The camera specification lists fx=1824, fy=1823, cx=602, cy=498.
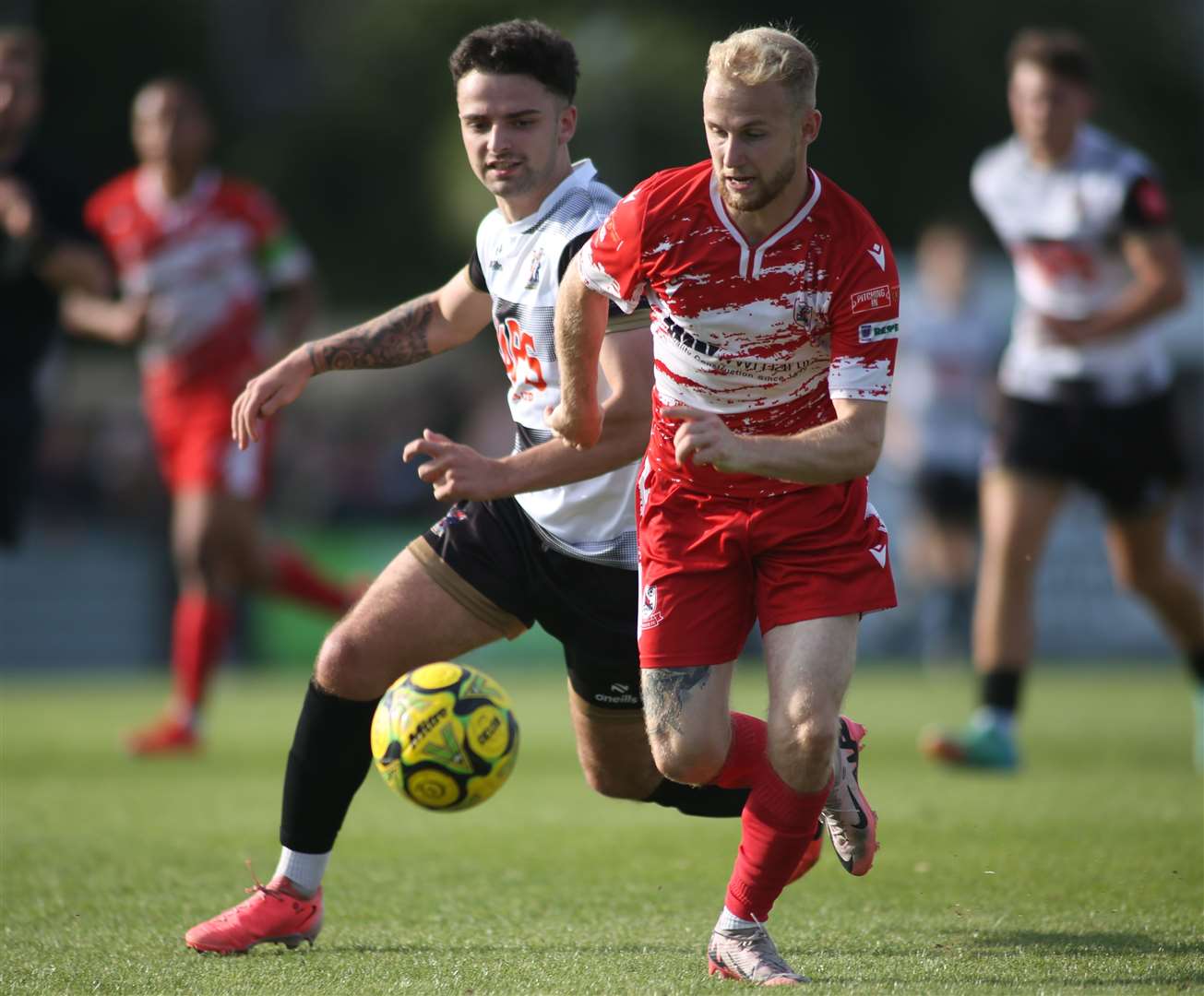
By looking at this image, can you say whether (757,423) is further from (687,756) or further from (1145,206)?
(1145,206)

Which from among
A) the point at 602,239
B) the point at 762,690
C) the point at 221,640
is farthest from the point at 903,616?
the point at 602,239

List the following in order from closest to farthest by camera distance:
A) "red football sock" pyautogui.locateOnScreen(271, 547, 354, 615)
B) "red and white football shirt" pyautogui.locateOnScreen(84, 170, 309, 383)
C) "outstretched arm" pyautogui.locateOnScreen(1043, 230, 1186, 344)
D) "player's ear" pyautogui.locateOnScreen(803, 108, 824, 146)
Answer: "player's ear" pyautogui.locateOnScreen(803, 108, 824, 146) → "outstretched arm" pyautogui.locateOnScreen(1043, 230, 1186, 344) → "red and white football shirt" pyautogui.locateOnScreen(84, 170, 309, 383) → "red football sock" pyautogui.locateOnScreen(271, 547, 354, 615)

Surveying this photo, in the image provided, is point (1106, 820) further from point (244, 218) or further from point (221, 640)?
point (244, 218)

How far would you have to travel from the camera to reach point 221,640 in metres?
10.2

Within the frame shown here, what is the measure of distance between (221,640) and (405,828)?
10.4ft

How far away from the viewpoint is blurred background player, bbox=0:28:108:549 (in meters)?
8.63

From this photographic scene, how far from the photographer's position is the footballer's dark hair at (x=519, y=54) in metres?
5.07

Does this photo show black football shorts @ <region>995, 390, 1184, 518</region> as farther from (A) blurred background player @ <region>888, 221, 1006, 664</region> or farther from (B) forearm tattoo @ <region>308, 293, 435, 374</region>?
(A) blurred background player @ <region>888, 221, 1006, 664</region>

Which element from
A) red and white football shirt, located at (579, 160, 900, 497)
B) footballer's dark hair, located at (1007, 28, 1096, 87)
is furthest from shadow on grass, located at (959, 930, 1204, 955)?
footballer's dark hair, located at (1007, 28, 1096, 87)

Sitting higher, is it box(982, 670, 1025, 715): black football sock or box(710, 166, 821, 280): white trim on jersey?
box(710, 166, 821, 280): white trim on jersey

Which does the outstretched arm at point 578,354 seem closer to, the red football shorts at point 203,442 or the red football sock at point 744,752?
the red football sock at point 744,752

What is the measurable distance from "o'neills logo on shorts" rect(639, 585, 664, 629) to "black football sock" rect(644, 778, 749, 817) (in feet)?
2.77

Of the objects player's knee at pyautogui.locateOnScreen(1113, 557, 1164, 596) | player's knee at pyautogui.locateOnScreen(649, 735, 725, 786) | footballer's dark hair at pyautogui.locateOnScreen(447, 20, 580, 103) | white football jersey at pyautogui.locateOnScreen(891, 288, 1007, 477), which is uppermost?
footballer's dark hair at pyautogui.locateOnScreen(447, 20, 580, 103)

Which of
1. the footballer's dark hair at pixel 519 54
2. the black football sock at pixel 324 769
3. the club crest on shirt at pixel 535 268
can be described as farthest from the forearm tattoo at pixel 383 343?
the black football sock at pixel 324 769
